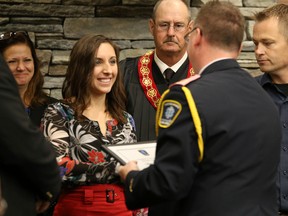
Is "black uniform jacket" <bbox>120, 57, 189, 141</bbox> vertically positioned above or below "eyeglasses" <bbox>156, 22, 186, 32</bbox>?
below

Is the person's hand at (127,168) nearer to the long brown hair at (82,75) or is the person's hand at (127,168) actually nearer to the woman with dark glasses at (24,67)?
the long brown hair at (82,75)

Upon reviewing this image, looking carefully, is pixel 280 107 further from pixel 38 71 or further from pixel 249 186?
pixel 38 71

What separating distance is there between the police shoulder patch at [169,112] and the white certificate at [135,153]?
0.23 metres

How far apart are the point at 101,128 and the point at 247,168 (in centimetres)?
95

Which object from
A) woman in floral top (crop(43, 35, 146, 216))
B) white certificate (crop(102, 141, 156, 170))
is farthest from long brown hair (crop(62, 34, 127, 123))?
white certificate (crop(102, 141, 156, 170))

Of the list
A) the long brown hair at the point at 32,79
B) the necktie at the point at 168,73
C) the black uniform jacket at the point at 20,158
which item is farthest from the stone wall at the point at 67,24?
the black uniform jacket at the point at 20,158

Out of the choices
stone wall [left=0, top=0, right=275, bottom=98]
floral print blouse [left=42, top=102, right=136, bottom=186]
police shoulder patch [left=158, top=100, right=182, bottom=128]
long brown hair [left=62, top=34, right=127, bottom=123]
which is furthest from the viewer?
stone wall [left=0, top=0, right=275, bottom=98]

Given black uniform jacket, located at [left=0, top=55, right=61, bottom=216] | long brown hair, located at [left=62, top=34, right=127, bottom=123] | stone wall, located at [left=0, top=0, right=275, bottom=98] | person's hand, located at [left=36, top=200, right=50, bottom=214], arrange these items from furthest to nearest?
stone wall, located at [left=0, top=0, right=275, bottom=98]
long brown hair, located at [left=62, top=34, right=127, bottom=123]
person's hand, located at [left=36, top=200, right=50, bottom=214]
black uniform jacket, located at [left=0, top=55, right=61, bottom=216]

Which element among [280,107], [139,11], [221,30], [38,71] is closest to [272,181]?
[221,30]

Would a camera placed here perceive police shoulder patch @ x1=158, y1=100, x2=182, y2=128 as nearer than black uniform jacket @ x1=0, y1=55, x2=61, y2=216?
No

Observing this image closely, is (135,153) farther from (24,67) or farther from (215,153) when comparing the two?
(24,67)

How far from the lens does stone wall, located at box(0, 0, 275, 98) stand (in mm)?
3414

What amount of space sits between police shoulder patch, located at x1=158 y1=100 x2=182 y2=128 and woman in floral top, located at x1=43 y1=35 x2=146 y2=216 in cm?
69

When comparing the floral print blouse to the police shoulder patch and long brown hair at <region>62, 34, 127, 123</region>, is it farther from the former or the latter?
the police shoulder patch
